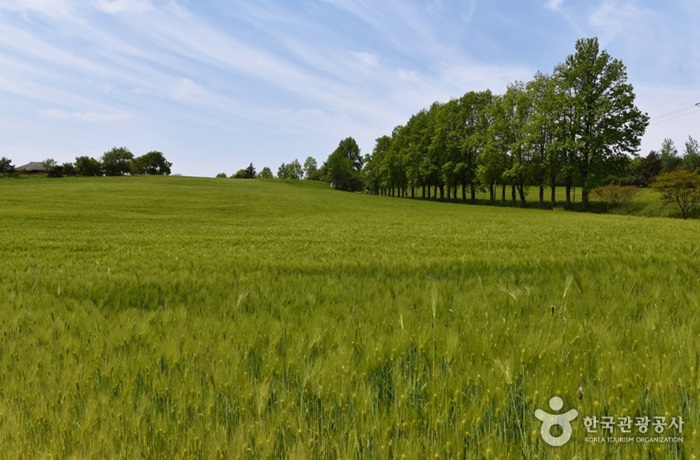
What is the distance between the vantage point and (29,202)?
43406mm

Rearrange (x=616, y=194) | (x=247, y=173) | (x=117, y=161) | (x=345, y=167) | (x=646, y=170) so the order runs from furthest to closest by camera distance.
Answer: (x=247, y=173), (x=117, y=161), (x=345, y=167), (x=646, y=170), (x=616, y=194)

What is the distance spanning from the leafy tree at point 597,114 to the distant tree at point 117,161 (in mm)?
139344

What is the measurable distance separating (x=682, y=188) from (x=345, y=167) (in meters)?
97.4

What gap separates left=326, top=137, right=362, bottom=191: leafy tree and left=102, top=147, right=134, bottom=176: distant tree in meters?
78.3

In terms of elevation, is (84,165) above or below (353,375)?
above

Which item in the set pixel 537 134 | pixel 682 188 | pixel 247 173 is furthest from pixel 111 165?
pixel 682 188

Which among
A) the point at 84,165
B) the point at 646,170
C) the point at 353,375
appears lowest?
the point at 353,375

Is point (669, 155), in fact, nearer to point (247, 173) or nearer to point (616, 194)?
point (616, 194)

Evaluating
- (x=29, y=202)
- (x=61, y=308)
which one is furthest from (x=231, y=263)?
(x=29, y=202)

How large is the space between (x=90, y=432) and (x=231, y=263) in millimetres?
5707

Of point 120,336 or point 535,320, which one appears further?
point 535,320

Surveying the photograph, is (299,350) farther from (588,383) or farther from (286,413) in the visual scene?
(588,383)

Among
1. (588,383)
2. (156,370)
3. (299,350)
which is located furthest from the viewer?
(299,350)

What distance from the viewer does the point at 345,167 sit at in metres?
126
